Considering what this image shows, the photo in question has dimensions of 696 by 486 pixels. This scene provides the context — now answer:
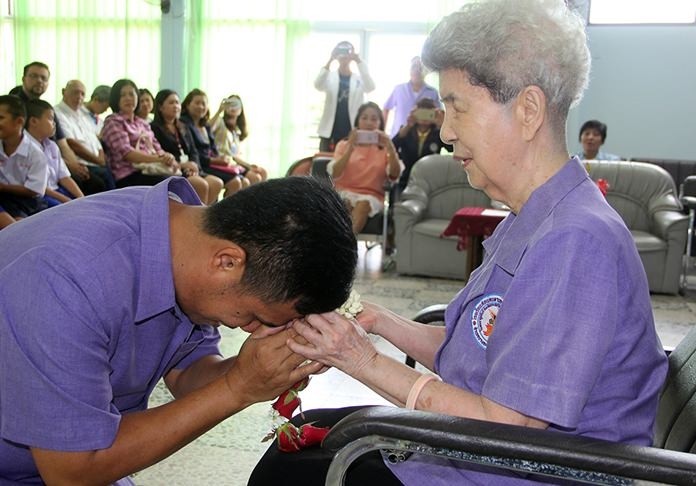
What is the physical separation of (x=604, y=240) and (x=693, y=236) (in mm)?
5724

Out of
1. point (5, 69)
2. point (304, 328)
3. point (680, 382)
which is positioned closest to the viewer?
point (304, 328)

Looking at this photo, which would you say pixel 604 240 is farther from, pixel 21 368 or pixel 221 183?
pixel 221 183

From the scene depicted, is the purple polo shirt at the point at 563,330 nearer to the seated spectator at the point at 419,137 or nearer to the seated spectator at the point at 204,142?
the seated spectator at the point at 419,137

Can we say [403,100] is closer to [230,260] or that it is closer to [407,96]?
[407,96]

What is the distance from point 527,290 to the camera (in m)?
1.19

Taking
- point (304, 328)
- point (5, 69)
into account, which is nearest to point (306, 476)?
point (304, 328)

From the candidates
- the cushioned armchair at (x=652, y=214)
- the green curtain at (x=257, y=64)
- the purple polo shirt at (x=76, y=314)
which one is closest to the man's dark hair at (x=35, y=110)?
the cushioned armchair at (x=652, y=214)

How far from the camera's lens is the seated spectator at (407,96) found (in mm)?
8438

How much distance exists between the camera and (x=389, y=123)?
30.3 ft

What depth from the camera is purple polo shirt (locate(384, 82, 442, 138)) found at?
850cm

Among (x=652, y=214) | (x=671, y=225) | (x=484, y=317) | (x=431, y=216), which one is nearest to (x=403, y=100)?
(x=431, y=216)

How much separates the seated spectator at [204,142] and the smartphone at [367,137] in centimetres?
166

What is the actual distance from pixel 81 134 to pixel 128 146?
67cm

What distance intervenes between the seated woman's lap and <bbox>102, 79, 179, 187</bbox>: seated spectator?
5.39 m
